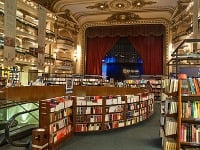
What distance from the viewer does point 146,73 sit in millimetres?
18531

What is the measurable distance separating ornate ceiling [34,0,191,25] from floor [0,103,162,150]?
10.2 meters

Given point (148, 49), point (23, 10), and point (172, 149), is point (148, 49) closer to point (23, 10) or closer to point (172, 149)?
point (23, 10)

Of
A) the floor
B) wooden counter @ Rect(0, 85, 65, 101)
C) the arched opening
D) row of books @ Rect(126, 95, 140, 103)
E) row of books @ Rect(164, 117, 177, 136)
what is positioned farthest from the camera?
the arched opening

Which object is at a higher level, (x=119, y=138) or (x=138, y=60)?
(x=138, y=60)

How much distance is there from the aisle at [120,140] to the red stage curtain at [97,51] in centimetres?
1244

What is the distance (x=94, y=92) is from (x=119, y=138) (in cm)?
549

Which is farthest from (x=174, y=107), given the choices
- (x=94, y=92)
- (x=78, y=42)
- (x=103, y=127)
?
(x=78, y=42)

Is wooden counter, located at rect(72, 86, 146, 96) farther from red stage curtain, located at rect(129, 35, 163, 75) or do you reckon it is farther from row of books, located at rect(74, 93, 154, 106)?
red stage curtain, located at rect(129, 35, 163, 75)

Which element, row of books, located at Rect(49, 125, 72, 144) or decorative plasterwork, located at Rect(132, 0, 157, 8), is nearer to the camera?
row of books, located at Rect(49, 125, 72, 144)

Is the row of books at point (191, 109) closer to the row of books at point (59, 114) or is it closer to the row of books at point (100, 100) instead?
the row of books at point (59, 114)

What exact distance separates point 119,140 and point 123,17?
13434 millimetres

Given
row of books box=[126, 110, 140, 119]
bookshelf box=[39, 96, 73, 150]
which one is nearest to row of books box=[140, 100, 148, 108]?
row of books box=[126, 110, 140, 119]

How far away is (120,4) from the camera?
1572 centimetres

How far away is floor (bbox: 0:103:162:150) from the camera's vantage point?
541 cm
